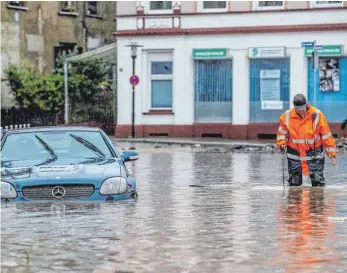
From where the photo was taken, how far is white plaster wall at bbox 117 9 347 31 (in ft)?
136

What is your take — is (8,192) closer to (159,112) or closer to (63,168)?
(63,168)

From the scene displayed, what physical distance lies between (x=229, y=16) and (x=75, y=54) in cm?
843

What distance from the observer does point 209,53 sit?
4319cm

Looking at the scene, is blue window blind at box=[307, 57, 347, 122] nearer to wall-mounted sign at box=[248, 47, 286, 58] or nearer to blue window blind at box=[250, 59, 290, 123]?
blue window blind at box=[250, 59, 290, 123]

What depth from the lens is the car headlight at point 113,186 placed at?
14.9 meters

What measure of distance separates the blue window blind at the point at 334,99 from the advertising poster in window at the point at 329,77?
0.11 meters

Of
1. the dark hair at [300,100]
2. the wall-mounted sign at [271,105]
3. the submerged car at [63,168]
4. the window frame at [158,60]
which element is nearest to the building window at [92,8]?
the window frame at [158,60]

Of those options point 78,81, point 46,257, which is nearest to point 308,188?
point 46,257

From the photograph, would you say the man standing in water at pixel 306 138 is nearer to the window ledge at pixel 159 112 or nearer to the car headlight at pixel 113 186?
the car headlight at pixel 113 186

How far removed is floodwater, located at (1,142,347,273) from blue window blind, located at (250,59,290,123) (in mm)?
21822

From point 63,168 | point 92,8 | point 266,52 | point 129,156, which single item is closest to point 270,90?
point 266,52

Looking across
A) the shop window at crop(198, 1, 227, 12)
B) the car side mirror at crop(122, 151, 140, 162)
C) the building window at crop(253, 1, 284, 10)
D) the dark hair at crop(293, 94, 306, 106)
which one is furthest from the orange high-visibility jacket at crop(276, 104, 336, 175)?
the shop window at crop(198, 1, 227, 12)

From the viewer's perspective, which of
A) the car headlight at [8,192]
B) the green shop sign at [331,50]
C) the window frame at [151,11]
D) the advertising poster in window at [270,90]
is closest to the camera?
the car headlight at [8,192]

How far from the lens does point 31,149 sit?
16469mm
